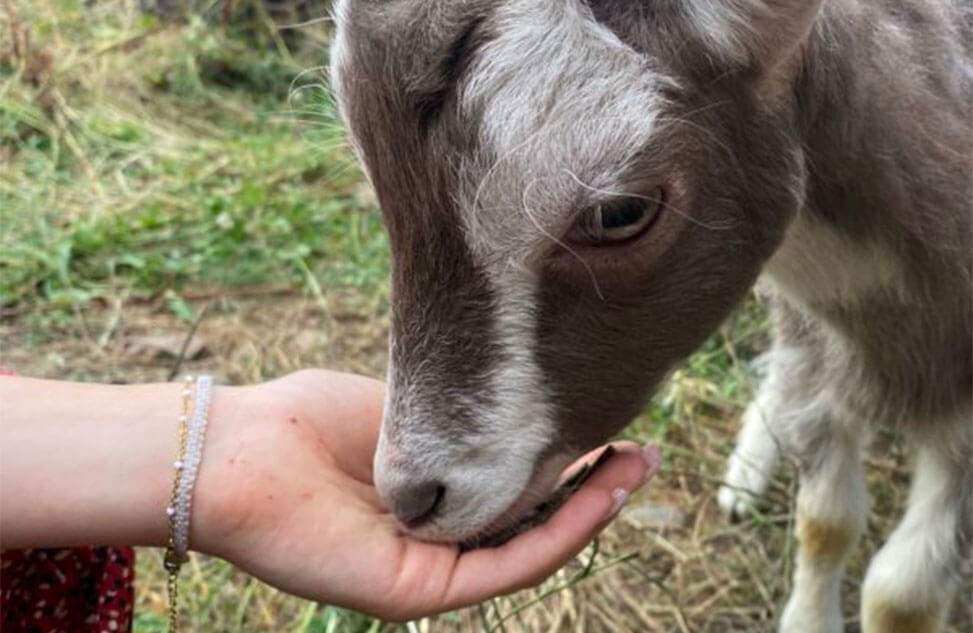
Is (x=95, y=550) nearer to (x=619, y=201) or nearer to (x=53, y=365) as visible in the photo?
(x=619, y=201)

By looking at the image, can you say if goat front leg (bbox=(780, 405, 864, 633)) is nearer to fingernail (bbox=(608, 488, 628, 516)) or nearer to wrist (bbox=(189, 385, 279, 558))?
fingernail (bbox=(608, 488, 628, 516))

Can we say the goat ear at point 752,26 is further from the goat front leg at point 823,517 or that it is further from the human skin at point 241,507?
the goat front leg at point 823,517

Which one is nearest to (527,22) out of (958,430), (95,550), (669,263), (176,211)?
(669,263)

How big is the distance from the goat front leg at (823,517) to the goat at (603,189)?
0.66m

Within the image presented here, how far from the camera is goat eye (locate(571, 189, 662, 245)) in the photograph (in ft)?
5.45

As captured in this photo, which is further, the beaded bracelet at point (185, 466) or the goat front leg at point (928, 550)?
the goat front leg at point (928, 550)

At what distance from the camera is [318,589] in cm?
184

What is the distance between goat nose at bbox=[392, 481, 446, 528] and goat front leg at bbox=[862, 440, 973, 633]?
1.16 metres

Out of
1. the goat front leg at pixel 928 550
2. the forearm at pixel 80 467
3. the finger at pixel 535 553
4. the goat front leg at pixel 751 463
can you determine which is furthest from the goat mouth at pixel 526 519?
the goat front leg at pixel 751 463

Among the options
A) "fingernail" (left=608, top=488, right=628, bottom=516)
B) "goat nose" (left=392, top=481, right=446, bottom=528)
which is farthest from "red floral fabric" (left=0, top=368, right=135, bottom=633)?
"fingernail" (left=608, top=488, right=628, bottom=516)

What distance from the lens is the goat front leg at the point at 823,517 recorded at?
283 cm

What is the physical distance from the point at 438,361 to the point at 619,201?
32 cm

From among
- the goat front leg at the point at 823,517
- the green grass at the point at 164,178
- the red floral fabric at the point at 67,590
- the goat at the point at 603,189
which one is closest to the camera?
the goat at the point at 603,189

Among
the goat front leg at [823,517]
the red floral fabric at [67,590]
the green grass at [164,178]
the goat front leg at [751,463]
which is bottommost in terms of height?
the green grass at [164,178]
